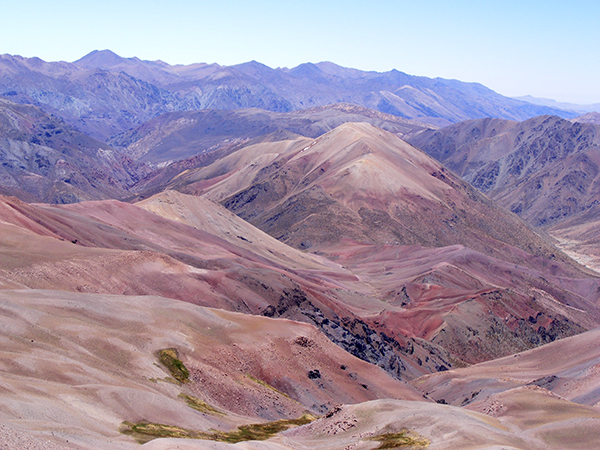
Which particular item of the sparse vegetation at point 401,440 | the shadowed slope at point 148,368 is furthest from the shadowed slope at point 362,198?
the sparse vegetation at point 401,440

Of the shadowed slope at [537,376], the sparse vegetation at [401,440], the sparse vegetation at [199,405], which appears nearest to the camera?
the sparse vegetation at [401,440]

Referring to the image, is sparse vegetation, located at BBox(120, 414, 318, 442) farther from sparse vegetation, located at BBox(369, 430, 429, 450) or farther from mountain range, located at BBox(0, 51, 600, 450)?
sparse vegetation, located at BBox(369, 430, 429, 450)

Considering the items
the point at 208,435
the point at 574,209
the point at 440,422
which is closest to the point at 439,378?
the point at 440,422

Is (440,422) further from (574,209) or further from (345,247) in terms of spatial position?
(574,209)

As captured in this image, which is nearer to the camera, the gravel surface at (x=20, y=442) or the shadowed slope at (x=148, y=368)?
the gravel surface at (x=20, y=442)

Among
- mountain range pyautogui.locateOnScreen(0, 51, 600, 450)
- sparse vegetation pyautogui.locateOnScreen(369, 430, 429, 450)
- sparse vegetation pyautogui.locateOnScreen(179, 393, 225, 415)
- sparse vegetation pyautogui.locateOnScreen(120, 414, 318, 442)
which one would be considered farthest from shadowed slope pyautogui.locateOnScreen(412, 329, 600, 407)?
sparse vegetation pyautogui.locateOnScreen(179, 393, 225, 415)

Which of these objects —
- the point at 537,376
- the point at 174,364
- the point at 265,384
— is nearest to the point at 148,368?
the point at 174,364

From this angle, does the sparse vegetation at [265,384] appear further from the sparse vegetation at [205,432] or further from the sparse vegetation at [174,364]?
the sparse vegetation at [174,364]
